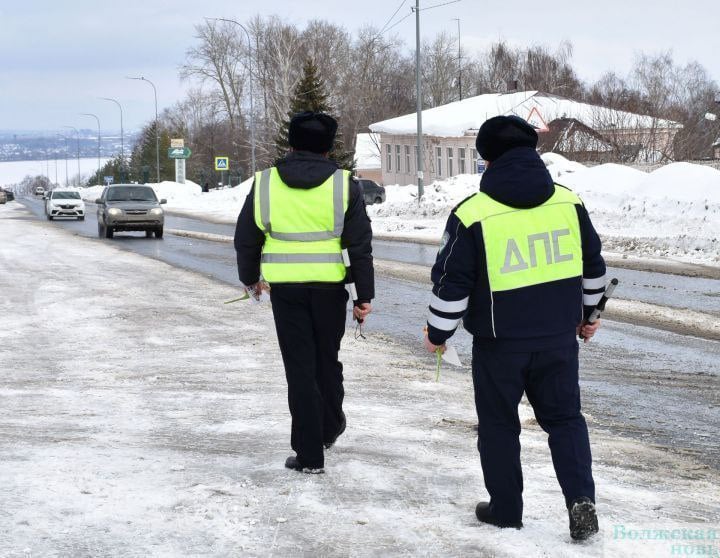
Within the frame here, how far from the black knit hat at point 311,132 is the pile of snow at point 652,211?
53.0 ft

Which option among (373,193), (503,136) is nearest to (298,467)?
(503,136)

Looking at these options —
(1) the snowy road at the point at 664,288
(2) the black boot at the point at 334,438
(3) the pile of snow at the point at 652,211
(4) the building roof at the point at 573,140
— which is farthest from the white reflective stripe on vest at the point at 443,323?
(4) the building roof at the point at 573,140

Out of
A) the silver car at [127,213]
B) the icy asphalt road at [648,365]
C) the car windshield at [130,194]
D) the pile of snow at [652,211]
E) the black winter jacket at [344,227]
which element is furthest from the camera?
the car windshield at [130,194]

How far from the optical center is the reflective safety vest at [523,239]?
15.0ft

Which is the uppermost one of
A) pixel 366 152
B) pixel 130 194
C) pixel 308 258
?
pixel 366 152

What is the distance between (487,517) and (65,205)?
141 ft

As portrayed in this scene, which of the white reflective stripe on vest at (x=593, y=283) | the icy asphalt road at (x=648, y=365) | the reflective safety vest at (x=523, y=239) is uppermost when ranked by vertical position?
the reflective safety vest at (x=523, y=239)

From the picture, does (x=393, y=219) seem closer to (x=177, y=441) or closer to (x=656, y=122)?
(x=656, y=122)

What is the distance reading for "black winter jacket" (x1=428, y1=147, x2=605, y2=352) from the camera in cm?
457

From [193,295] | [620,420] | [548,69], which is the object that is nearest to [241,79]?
[548,69]

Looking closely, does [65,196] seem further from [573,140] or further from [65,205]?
[573,140]

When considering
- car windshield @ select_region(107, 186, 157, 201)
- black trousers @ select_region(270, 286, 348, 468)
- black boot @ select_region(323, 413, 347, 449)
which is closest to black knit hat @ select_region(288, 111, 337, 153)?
black trousers @ select_region(270, 286, 348, 468)

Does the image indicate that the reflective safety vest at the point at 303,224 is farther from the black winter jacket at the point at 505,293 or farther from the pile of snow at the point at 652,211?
the pile of snow at the point at 652,211

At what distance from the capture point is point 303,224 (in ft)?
18.3
